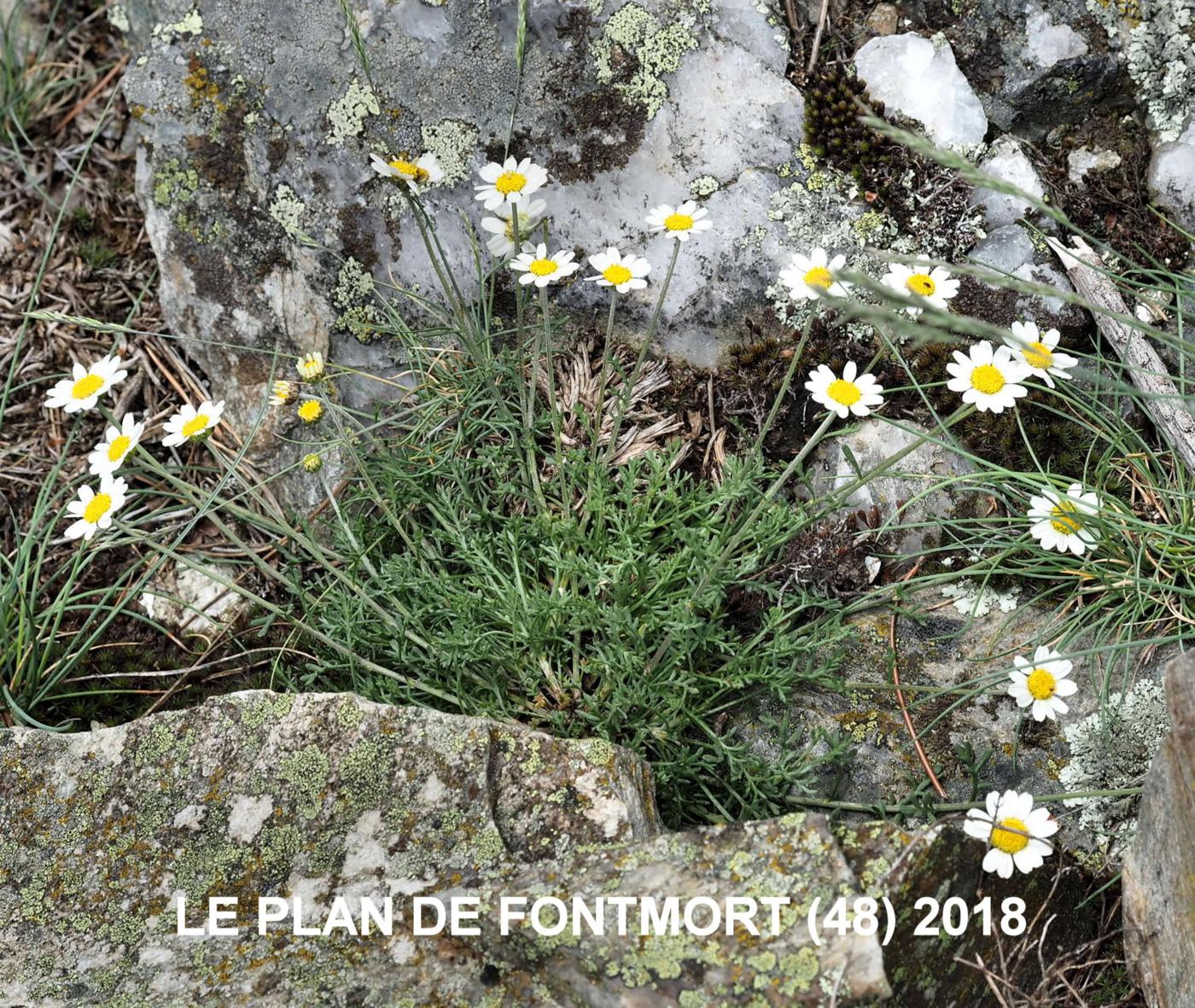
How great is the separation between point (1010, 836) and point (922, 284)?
146 centimetres

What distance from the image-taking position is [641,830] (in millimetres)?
2598

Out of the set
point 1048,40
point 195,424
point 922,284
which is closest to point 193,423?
point 195,424

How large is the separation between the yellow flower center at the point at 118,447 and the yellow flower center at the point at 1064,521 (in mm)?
2556

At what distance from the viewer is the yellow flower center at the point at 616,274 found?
2969mm

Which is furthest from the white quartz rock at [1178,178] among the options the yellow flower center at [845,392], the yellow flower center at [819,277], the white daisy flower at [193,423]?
the white daisy flower at [193,423]

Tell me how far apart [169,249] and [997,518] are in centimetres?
312

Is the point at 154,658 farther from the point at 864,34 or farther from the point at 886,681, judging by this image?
the point at 864,34

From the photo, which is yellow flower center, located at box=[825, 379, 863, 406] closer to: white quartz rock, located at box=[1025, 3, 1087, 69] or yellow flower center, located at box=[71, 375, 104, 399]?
white quartz rock, located at box=[1025, 3, 1087, 69]

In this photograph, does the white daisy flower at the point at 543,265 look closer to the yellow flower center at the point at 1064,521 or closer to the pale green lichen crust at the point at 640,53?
the pale green lichen crust at the point at 640,53

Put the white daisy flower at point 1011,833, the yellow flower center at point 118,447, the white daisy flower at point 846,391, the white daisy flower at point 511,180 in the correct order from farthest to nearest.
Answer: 1. the white daisy flower at point 511,180
2. the yellow flower center at point 118,447
3. the white daisy flower at point 846,391
4. the white daisy flower at point 1011,833

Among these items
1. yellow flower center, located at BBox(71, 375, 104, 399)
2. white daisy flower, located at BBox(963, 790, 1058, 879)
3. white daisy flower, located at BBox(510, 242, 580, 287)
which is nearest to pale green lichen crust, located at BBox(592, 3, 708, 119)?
white daisy flower, located at BBox(510, 242, 580, 287)

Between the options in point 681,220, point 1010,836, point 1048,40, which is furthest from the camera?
point 1048,40

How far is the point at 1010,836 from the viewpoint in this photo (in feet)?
8.05

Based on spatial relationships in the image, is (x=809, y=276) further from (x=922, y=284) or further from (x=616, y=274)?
(x=616, y=274)
